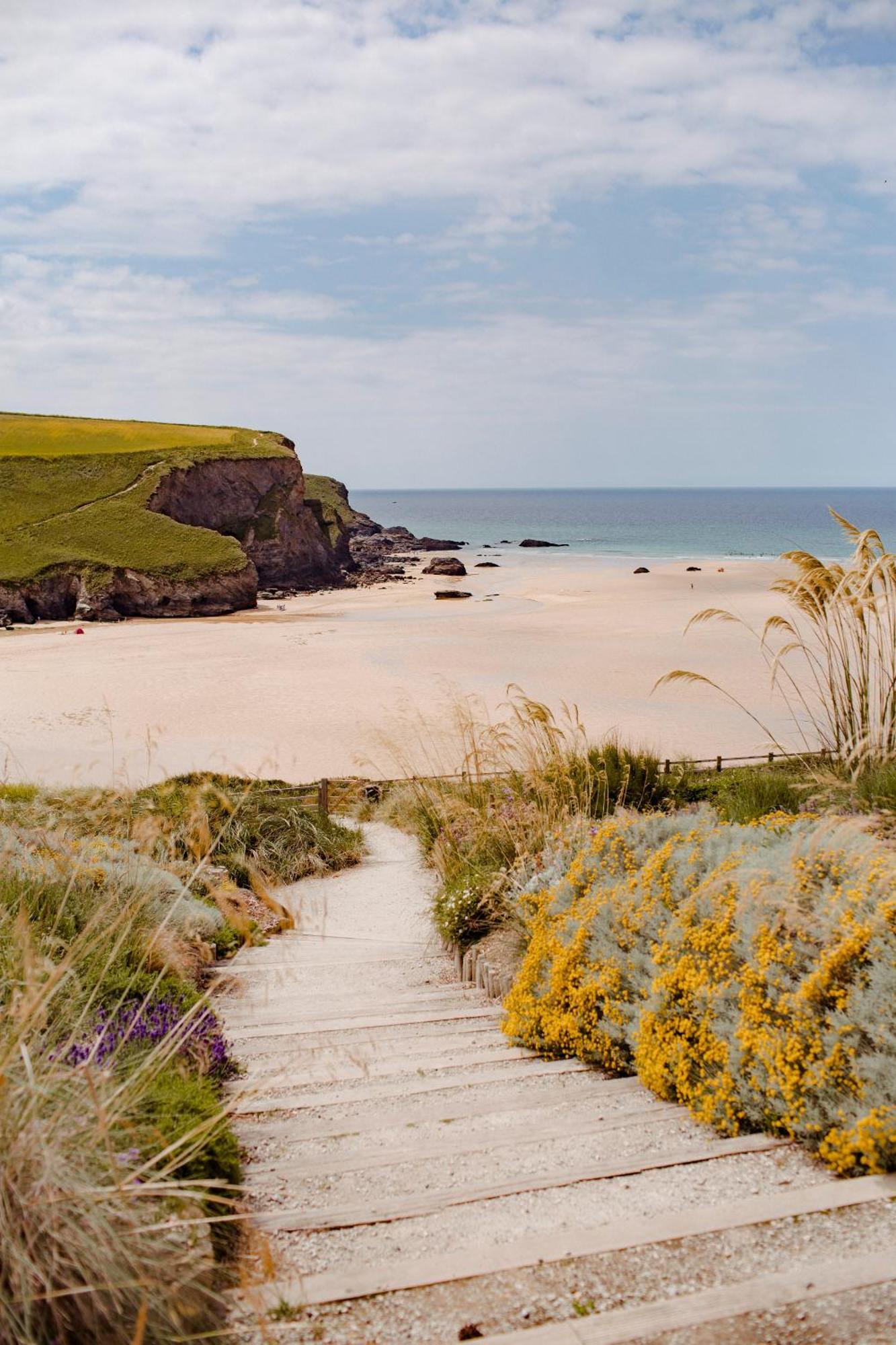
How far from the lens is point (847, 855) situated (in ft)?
11.6

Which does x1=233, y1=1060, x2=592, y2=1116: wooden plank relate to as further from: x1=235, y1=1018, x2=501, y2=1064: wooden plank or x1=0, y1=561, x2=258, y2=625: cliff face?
x1=0, y1=561, x2=258, y2=625: cliff face

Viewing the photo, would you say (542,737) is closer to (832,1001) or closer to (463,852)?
(463,852)

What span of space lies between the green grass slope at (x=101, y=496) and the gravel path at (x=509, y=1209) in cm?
4412

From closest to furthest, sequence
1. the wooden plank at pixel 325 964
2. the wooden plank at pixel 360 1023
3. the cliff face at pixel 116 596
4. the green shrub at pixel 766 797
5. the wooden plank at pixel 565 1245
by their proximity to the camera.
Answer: the wooden plank at pixel 565 1245 → the wooden plank at pixel 360 1023 → the wooden plank at pixel 325 964 → the green shrub at pixel 766 797 → the cliff face at pixel 116 596

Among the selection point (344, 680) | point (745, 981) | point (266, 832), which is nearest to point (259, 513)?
point (344, 680)

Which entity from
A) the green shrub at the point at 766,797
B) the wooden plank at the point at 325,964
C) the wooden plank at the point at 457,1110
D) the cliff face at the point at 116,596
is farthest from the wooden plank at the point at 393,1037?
the cliff face at the point at 116,596

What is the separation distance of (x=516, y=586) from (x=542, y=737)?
48.8m

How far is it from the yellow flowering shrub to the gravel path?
14cm

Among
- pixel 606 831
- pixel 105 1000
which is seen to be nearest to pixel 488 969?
pixel 606 831

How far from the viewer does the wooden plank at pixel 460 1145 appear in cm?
307

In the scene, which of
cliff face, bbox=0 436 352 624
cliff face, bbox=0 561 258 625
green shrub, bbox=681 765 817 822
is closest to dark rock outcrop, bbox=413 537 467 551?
cliff face, bbox=0 436 352 624

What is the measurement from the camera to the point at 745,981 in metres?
3.43

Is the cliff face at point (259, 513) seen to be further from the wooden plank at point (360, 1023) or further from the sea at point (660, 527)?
the wooden plank at point (360, 1023)

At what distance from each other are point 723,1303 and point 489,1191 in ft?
2.60
